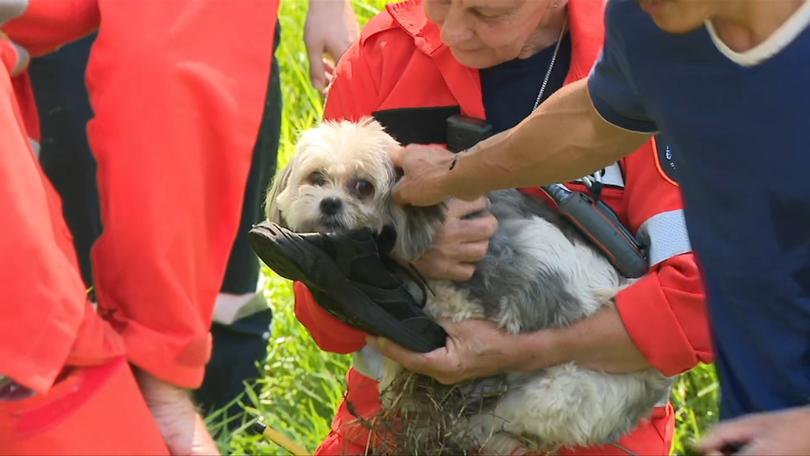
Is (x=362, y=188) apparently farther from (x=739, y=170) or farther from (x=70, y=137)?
(x=70, y=137)

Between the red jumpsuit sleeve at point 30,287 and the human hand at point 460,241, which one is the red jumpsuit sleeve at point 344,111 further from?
the red jumpsuit sleeve at point 30,287

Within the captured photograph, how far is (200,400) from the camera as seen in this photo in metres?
3.97

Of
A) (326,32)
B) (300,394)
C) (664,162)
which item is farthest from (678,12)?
(300,394)

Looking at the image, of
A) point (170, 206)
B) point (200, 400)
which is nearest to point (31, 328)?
point (170, 206)

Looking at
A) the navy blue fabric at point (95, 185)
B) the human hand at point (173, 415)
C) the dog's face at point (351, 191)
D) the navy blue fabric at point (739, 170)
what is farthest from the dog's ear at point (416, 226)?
the navy blue fabric at point (95, 185)

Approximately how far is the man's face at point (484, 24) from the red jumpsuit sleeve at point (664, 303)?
0.37 m

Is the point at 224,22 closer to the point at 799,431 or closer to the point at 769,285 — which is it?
the point at 769,285

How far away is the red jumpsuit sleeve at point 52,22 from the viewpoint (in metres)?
2.41

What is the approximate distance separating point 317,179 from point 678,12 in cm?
138

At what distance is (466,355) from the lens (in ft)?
9.51

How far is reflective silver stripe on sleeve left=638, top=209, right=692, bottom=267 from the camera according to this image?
9.23 feet

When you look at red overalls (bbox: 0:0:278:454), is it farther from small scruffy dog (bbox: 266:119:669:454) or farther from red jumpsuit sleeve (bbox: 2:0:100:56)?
small scruffy dog (bbox: 266:119:669:454)

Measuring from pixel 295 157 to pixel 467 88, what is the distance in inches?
18.3

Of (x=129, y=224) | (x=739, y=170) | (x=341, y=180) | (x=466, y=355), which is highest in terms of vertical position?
(x=739, y=170)
